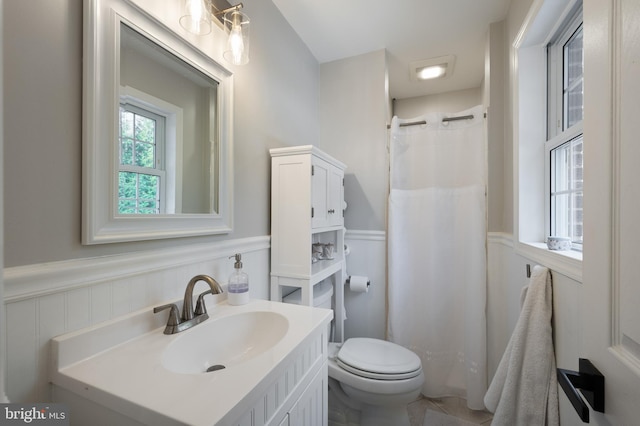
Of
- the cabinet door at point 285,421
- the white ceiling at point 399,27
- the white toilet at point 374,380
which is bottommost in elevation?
the white toilet at point 374,380

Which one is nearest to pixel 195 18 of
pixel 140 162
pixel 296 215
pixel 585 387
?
pixel 140 162

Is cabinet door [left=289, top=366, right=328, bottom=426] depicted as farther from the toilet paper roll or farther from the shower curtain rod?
the shower curtain rod

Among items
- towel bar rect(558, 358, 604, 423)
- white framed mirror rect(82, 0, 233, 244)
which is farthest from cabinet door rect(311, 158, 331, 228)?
towel bar rect(558, 358, 604, 423)

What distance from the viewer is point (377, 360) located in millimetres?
1427

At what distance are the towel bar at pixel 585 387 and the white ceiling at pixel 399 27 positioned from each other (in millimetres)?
1859

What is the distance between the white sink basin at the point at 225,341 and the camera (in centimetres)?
83

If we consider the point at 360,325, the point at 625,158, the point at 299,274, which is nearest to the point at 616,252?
the point at 625,158

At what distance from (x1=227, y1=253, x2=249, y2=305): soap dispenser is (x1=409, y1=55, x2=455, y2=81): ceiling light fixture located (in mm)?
2102

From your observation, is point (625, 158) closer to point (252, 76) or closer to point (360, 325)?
point (252, 76)

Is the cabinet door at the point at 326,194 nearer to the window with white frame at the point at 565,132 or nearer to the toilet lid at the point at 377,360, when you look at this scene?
the toilet lid at the point at 377,360

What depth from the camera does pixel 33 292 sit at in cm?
62

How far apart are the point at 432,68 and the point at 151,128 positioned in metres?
2.22

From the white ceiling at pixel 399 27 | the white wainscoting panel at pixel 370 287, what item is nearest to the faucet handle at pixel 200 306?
A: the white wainscoting panel at pixel 370 287

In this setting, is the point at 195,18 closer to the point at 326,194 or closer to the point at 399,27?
the point at 326,194
